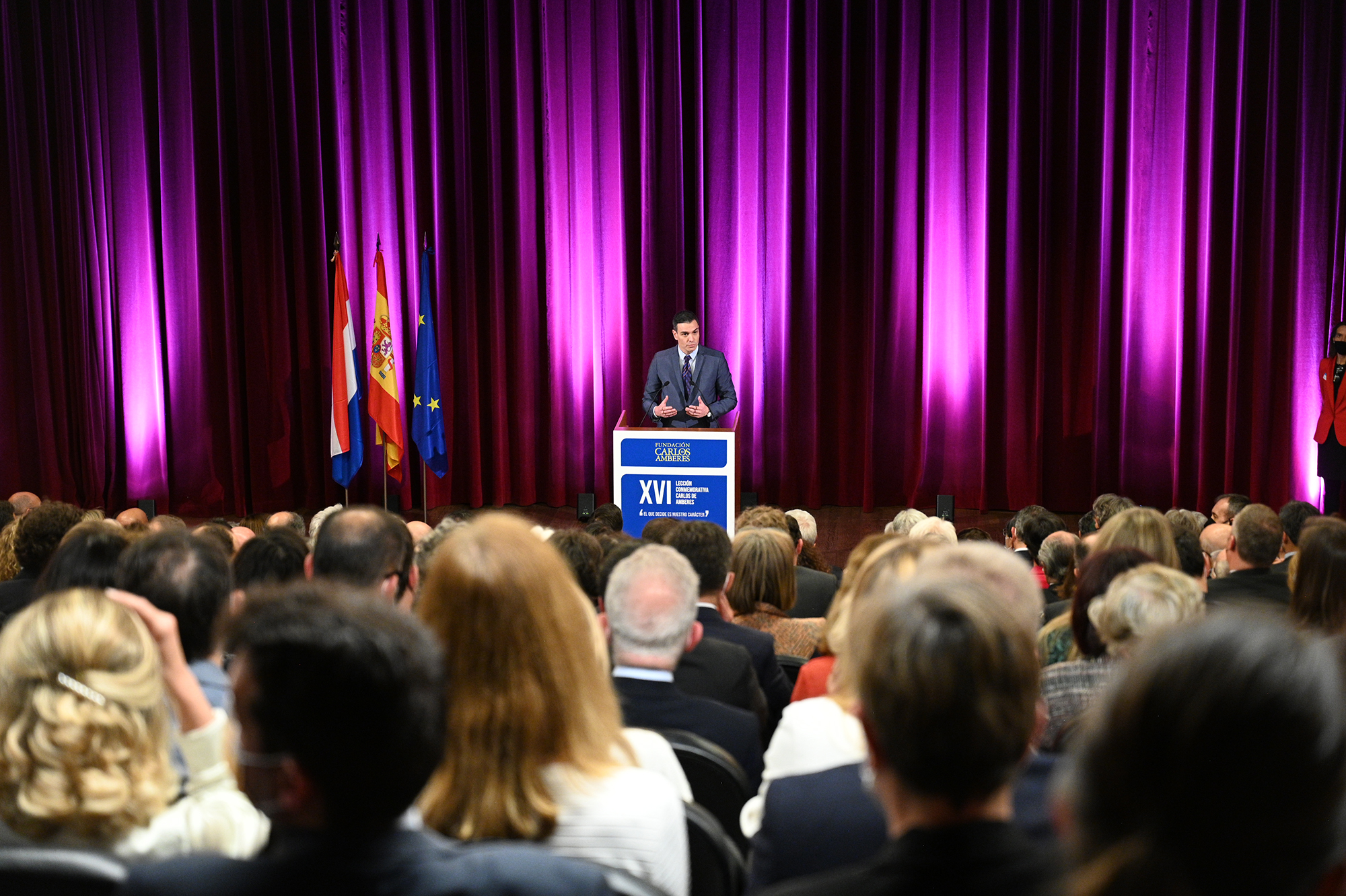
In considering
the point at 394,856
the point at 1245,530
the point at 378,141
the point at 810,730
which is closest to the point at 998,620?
the point at 394,856

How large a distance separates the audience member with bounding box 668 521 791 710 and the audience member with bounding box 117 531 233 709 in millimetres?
1121

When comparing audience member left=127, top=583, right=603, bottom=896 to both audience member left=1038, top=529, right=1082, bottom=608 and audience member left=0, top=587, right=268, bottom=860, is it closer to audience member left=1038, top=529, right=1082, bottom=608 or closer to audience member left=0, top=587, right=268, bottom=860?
audience member left=0, top=587, right=268, bottom=860

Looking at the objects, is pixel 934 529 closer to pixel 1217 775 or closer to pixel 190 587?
pixel 190 587

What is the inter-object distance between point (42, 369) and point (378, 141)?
3.10 metres

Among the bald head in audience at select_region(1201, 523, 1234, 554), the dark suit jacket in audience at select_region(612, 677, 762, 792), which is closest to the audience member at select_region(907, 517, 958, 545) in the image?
the bald head in audience at select_region(1201, 523, 1234, 554)

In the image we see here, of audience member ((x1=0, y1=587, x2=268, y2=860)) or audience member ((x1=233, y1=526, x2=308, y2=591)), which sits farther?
audience member ((x1=233, y1=526, x2=308, y2=591))

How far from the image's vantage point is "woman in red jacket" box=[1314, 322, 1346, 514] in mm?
7746

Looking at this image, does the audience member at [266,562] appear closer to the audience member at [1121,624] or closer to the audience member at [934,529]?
the audience member at [1121,624]

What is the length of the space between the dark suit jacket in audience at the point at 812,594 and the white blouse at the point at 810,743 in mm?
1904

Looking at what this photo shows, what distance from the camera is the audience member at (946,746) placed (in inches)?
44.8

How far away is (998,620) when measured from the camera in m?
1.23

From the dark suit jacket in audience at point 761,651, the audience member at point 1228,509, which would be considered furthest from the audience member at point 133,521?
the audience member at point 1228,509

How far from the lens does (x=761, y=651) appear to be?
3191mm

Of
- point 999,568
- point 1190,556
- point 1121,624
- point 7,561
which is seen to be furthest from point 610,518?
point 999,568
